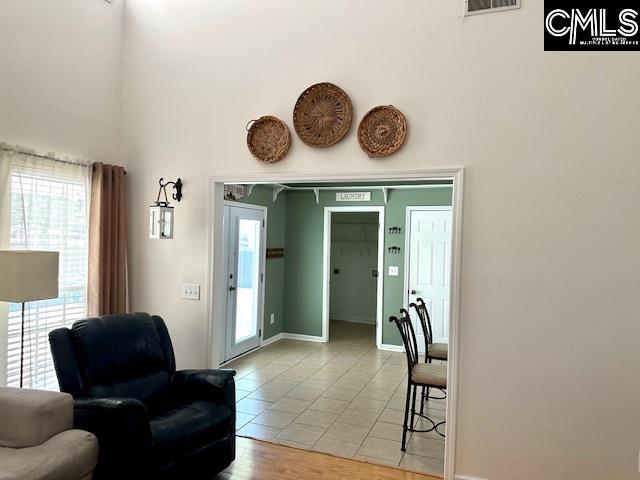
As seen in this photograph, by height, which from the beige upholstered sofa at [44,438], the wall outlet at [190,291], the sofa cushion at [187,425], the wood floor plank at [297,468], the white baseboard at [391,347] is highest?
the wall outlet at [190,291]

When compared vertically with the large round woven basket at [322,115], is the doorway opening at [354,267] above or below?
below

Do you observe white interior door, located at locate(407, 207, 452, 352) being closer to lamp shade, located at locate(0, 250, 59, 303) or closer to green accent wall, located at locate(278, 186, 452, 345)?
green accent wall, located at locate(278, 186, 452, 345)

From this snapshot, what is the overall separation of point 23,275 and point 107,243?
107 cm

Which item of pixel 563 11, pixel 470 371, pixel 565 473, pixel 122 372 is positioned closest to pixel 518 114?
pixel 563 11

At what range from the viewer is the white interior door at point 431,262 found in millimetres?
6012

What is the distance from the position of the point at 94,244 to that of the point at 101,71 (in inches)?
56.7

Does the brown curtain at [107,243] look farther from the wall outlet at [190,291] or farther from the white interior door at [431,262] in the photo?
the white interior door at [431,262]

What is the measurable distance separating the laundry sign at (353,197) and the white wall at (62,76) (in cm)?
347

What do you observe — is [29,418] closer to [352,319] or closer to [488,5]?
[488,5]

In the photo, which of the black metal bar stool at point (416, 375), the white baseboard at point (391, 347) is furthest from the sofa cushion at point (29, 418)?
the white baseboard at point (391, 347)

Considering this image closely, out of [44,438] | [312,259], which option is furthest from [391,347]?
[44,438]

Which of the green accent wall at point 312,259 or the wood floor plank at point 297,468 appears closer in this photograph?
the wood floor plank at point 297,468

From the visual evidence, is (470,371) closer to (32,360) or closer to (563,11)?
(563,11)

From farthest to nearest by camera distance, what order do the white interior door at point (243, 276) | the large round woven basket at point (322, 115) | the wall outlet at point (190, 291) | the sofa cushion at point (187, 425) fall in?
the white interior door at point (243, 276), the wall outlet at point (190, 291), the large round woven basket at point (322, 115), the sofa cushion at point (187, 425)
